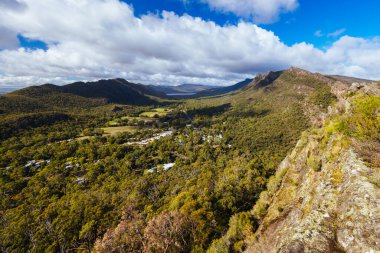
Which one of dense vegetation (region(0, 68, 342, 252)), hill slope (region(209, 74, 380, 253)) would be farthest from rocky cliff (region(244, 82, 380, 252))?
dense vegetation (region(0, 68, 342, 252))

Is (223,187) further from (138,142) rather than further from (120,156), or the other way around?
(138,142)

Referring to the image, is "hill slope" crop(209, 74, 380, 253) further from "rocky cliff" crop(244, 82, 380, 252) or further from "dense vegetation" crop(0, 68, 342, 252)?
"dense vegetation" crop(0, 68, 342, 252)

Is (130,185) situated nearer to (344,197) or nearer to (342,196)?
(342,196)

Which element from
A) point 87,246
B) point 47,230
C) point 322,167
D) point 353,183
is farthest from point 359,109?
point 47,230

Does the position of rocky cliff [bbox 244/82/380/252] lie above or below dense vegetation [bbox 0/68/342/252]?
above

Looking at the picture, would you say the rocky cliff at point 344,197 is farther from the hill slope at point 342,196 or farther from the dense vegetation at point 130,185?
the dense vegetation at point 130,185

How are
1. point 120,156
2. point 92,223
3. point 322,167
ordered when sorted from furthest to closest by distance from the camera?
point 120,156 → point 92,223 → point 322,167

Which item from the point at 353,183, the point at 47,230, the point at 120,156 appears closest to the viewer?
the point at 353,183

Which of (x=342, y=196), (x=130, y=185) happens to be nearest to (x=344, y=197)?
(x=342, y=196)
